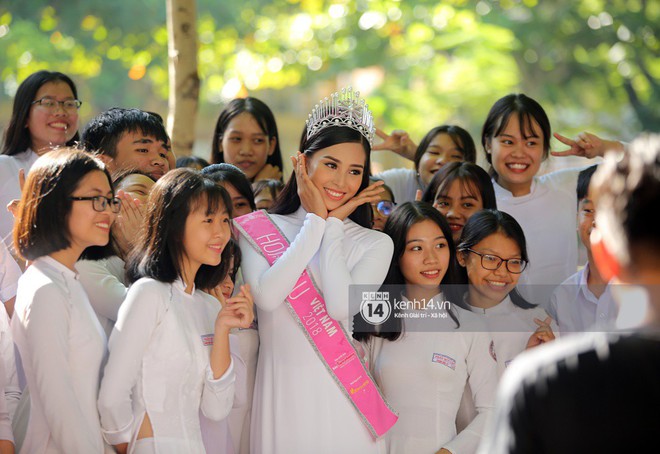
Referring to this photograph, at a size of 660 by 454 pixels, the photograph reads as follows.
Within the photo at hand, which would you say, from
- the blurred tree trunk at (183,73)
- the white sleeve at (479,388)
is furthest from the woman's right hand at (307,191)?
the blurred tree trunk at (183,73)

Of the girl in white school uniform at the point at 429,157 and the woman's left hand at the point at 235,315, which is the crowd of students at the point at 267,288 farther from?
the girl in white school uniform at the point at 429,157

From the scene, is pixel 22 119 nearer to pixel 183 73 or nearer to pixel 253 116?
pixel 253 116

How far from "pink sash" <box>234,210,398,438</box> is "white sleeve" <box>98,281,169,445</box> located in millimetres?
578

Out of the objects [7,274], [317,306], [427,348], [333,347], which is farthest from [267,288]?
[7,274]

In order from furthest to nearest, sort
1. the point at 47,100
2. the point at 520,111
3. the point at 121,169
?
1. the point at 520,111
2. the point at 47,100
3. the point at 121,169

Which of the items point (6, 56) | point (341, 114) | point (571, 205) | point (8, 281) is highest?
point (6, 56)

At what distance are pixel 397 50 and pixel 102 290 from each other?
29.8 ft

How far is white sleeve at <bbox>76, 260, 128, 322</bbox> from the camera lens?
2.87 m

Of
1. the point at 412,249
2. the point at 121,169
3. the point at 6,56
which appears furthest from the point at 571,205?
the point at 6,56

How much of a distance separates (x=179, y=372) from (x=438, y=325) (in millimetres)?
1113

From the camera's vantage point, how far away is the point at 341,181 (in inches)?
125

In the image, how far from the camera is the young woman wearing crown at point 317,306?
2998mm

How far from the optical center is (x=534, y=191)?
4.20 meters

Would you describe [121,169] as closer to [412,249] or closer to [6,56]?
[412,249]
